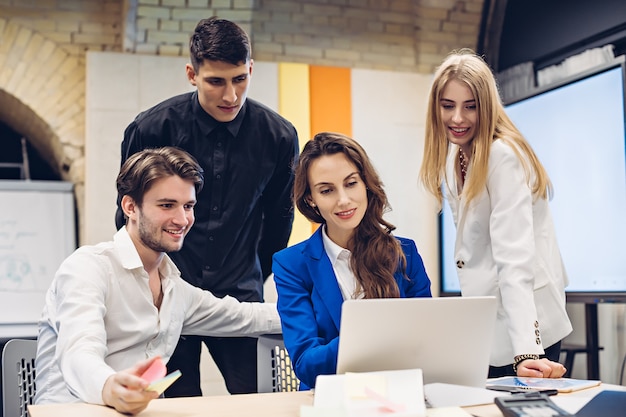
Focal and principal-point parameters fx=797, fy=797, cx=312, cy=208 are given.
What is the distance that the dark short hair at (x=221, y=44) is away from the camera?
2590mm

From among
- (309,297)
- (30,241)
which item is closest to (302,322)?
(309,297)

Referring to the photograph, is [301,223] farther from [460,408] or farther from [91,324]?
[460,408]

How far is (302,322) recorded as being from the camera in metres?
2.00

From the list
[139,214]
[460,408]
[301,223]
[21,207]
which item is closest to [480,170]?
[460,408]

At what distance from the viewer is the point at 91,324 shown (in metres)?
2.01

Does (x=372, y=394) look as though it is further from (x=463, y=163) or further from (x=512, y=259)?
(x=463, y=163)

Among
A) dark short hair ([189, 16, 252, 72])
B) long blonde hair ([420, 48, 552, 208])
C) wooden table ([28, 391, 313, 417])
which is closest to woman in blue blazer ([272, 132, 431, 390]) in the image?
wooden table ([28, 391, 313, 417])

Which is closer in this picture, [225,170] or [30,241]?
[225,170]

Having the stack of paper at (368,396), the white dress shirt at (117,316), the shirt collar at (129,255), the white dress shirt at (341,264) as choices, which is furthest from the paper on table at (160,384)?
the shirt collar at (129,255)

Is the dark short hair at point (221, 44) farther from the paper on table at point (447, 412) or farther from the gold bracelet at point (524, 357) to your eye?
the paper on table at point (447, 412)

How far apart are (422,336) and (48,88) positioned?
4.41 meters

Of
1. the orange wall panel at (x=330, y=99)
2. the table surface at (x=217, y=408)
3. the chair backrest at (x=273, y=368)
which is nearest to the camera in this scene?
the table surface at (x=217, y=408)

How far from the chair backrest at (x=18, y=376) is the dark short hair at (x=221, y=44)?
3.45 ft

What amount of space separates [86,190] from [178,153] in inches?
114
